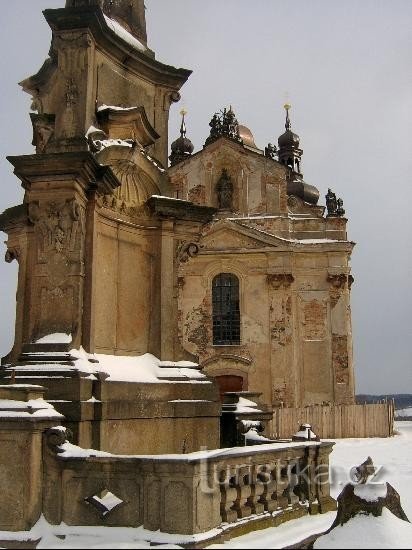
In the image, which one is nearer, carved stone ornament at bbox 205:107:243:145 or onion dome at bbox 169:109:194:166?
carved stone ornament at bbox 205:107:243:145

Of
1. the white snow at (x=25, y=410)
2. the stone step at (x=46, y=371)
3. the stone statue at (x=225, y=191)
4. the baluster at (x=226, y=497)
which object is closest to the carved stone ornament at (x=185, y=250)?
the stone step at (x=46, y=371)

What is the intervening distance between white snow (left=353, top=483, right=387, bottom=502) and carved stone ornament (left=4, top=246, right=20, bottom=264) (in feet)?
16.9

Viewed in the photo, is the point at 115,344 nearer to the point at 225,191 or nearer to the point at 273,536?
the point at 273,536

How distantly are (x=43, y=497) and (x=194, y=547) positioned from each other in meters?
1.54

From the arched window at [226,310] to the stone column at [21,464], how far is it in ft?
79.6

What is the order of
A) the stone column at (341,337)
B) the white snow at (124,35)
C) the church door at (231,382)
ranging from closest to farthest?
the white snow at (124,35) → the stone column at (341,337) → the church door at (231,382)

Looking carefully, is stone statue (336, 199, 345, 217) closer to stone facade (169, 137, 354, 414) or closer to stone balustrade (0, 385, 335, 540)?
stone facade (169, 137, 354, 414)

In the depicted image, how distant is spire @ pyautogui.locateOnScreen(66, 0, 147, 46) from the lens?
9875 millimetres

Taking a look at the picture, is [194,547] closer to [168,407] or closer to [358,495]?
[358,495]

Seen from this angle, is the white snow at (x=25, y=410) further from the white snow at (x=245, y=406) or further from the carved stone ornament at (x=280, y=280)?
the carved stone ornament at (x=280, y=280)

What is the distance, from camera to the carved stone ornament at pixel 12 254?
8523mm

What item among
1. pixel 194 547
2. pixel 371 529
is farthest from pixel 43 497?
pixel 371 529

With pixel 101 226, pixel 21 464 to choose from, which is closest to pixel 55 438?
pixel 21 464

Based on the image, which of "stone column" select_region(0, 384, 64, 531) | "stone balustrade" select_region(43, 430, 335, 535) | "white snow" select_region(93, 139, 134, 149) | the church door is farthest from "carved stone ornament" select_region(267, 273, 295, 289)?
"stone column" select_region(0, 384, 64, 531)
